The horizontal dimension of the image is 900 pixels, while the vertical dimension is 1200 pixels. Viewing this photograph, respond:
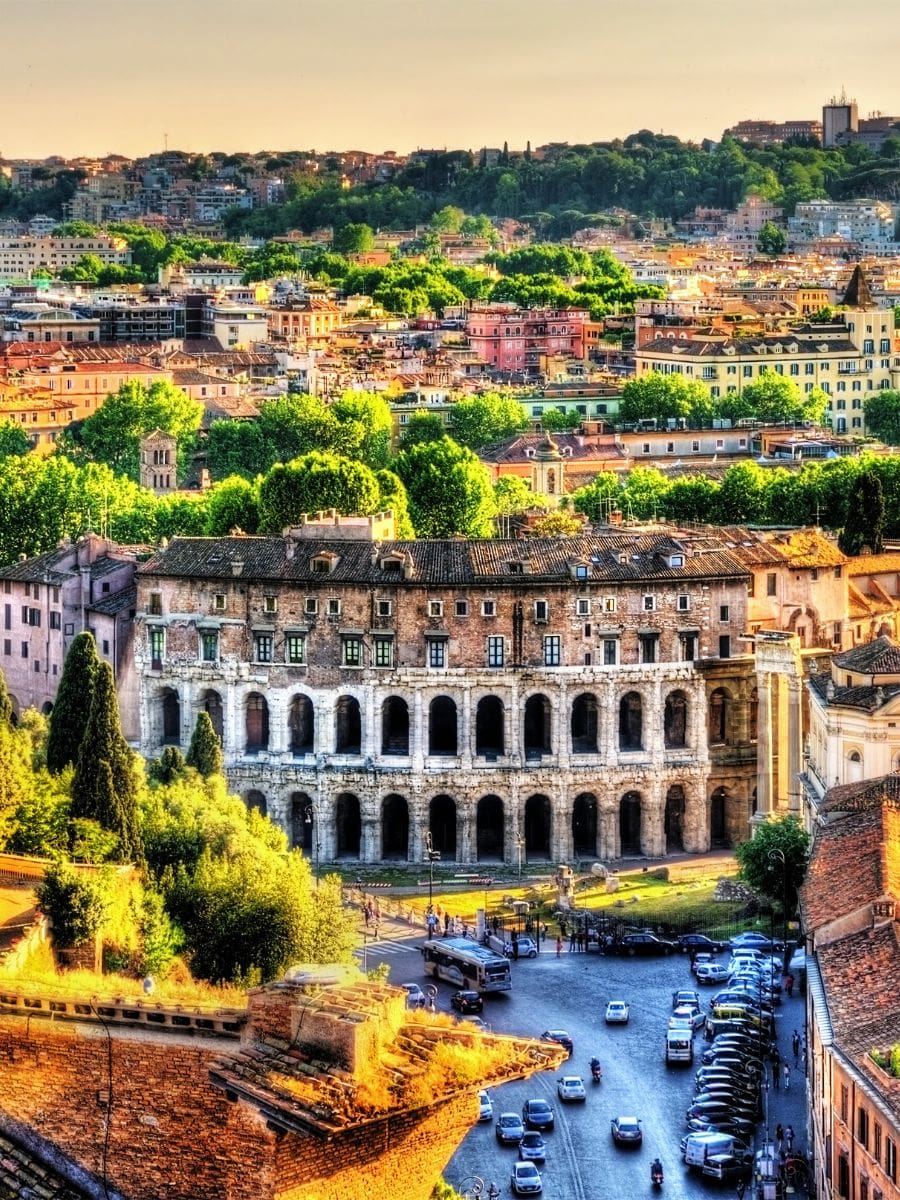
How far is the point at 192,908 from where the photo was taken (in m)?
69.2

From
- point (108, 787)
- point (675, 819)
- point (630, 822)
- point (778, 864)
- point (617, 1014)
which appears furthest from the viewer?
point (675, 819)

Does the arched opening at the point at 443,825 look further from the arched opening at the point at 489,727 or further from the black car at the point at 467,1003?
the black car at the point at 467,1003

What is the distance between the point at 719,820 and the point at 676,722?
342 cm

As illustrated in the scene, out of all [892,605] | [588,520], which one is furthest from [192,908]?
[588,520]

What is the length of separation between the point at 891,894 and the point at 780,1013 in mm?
11835

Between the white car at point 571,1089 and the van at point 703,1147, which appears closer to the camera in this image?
the van at point 703,1147

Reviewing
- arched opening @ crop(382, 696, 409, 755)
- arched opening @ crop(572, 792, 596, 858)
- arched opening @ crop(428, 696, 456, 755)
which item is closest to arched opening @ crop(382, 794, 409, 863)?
arched opening @ crop(382, 696, 409, 755)

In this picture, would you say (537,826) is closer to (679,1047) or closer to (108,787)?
(679,1047)

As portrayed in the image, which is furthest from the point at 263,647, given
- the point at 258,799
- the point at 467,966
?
the point at 467,966

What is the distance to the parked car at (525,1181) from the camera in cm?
6650

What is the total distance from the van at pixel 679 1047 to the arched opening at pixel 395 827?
26.7 meters

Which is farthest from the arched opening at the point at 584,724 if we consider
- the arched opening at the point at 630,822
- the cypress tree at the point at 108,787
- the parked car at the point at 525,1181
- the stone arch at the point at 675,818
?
the parked car at the point at 525,1181

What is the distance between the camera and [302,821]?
104 meters

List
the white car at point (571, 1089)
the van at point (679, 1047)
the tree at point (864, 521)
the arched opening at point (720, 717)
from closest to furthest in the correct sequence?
the white car at point (571, 1089)
the van at point (679, 1047)
the arched opening at point (720, 717)
the tree at point (864, 521)
